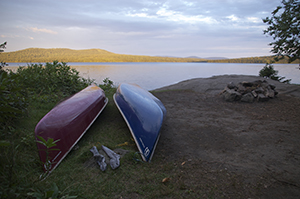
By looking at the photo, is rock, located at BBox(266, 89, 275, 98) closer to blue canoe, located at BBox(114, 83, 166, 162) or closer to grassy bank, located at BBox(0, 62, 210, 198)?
blue canoe, located at BBox(114, 83, 166, 162)

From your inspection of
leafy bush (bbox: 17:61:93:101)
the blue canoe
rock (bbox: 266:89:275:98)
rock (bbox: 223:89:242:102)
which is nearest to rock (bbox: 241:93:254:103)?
rock (bbox: 223:89:242:102)

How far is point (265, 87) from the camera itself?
7.74 m

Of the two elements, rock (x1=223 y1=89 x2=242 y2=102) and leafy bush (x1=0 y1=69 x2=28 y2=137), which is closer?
leafy bush (x1=0 y1=69 x2=28 y2=137)

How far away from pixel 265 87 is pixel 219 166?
647 centimetres

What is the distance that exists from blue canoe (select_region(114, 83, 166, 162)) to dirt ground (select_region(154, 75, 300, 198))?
376mm

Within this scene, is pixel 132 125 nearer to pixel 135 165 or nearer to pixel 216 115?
pixel 135 165

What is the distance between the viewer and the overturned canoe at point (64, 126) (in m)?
2.93

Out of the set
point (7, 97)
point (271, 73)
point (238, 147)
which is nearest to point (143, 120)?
point (238, 147)

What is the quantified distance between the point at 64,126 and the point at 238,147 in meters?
3.49

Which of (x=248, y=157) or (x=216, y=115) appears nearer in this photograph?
(x=248, y=157)

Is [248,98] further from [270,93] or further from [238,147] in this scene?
[238,147]

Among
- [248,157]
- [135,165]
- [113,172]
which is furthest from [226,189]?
[113,172]

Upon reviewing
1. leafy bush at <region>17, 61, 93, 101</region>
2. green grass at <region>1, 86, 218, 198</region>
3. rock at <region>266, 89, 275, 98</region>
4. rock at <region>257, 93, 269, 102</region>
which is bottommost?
green grass at <region>1, 86, 218, 198</region>

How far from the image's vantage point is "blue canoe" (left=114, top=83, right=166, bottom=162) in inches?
126
